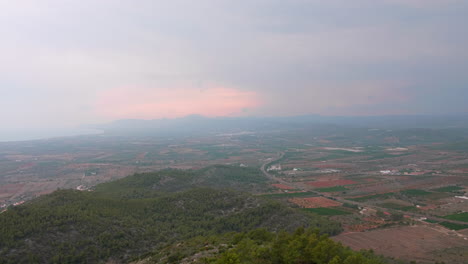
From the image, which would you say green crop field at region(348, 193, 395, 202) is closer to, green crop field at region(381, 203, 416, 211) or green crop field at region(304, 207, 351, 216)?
green crop field at region(381, 203, 416, 211)

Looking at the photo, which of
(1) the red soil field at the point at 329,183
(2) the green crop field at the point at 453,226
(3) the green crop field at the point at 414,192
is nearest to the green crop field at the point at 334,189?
(1) the red soil field at the point at 329,183

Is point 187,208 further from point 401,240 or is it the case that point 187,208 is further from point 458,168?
point 458,168

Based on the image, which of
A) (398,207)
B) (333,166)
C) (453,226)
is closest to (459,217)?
(453,226)

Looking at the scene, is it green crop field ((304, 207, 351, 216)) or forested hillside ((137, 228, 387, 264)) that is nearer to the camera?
forested hillside ((137, 228, 387, 264))

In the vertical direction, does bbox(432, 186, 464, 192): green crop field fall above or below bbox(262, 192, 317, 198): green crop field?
above

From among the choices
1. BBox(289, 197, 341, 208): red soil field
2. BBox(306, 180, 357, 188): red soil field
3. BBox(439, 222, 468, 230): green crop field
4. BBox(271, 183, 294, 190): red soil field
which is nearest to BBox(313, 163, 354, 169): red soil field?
BBox(306, 180, 357, 188): red soil field

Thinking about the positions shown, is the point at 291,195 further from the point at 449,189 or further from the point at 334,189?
the point at 449,189
